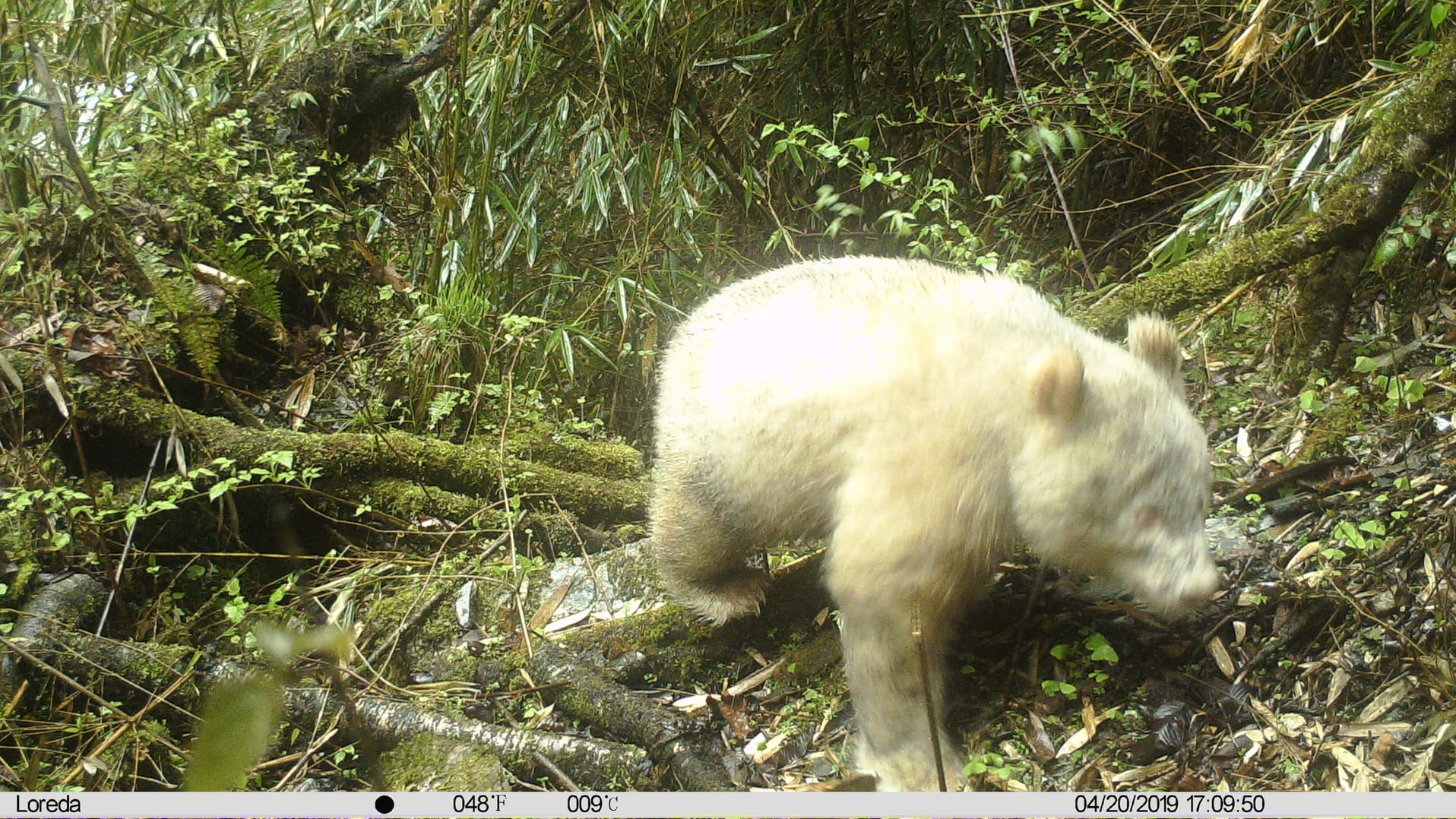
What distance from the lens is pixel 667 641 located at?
2.48m

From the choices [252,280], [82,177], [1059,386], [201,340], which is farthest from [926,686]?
[82,177]

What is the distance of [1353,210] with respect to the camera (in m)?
2.63

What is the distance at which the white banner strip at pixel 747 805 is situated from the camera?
5.68 ft

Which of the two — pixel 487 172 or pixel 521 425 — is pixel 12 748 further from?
pixel 487 172

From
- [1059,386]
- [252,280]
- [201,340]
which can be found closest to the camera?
[1059,386]

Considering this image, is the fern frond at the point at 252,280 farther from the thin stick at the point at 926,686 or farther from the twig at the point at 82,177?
the thin stick at the point at 926,686

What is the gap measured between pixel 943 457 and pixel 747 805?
30.4 inches

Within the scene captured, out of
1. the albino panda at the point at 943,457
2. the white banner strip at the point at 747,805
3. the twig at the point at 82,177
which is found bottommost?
the white banner strip at the point at 747,805

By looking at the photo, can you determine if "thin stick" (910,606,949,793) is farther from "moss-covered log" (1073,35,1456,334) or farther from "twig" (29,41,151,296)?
"twig" (29,41,151,296)

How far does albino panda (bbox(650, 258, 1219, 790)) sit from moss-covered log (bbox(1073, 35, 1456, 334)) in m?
0.51

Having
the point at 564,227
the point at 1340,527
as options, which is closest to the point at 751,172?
the point at 564,227

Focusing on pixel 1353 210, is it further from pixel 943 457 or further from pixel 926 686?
pixel 926 686

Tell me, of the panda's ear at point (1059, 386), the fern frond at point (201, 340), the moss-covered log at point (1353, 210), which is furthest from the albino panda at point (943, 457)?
the fern frond at point (201, 340)

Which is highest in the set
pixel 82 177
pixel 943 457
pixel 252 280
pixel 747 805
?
pixel 82 177
